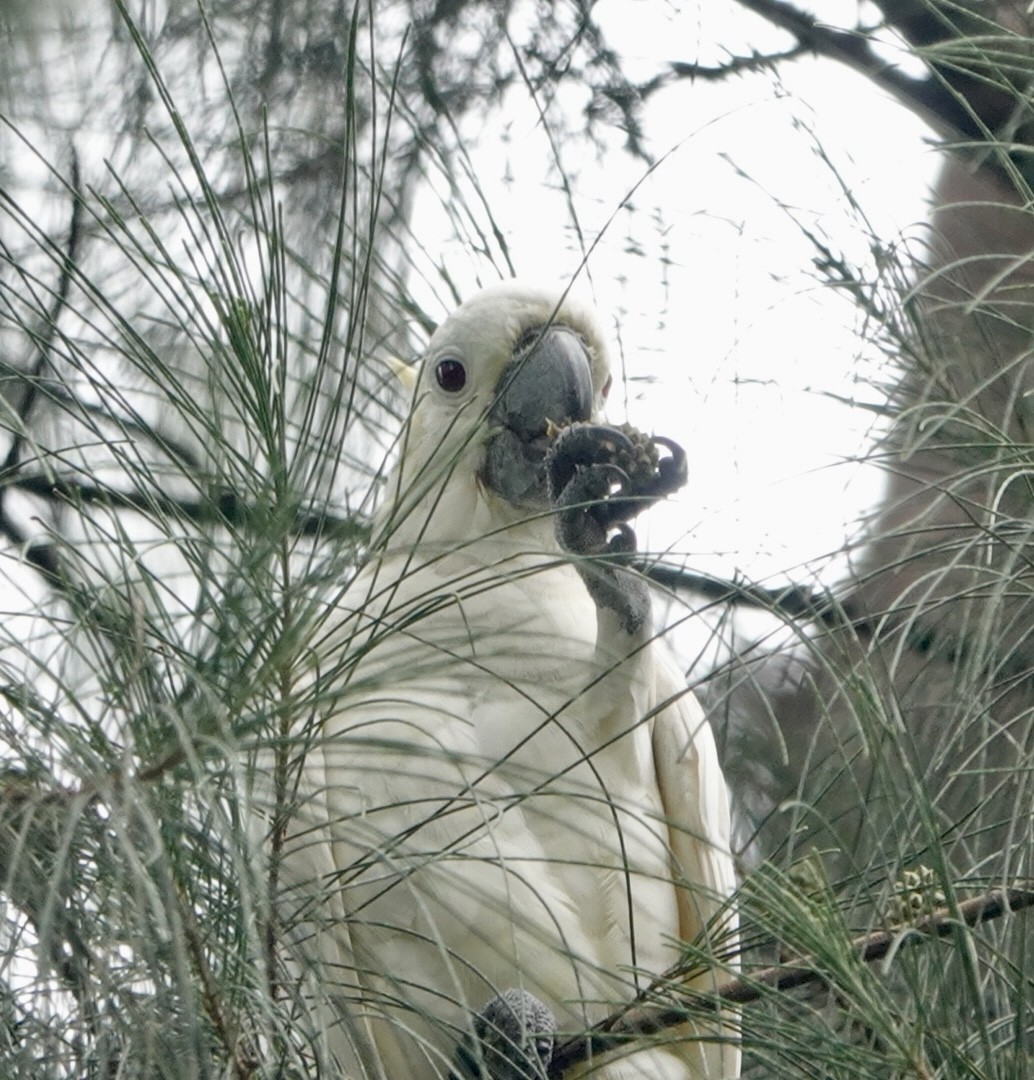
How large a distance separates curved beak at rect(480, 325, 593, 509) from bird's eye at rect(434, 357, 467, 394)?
67mm

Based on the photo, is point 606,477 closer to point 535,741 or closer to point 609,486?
point 609,486

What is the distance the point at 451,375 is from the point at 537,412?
13 cm

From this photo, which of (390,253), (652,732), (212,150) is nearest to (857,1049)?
(652,732)

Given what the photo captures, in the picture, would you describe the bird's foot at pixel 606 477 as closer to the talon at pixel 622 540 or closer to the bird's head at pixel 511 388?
the talon at pixel 622 540

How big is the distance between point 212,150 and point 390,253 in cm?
23

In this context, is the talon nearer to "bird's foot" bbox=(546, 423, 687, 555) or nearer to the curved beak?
"bird's foot" bbox=(546, 423, 687, 555)

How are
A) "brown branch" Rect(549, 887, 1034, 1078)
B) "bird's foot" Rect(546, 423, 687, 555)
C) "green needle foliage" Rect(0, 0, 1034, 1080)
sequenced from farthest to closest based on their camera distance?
"bird's foot" Rect(546, 423, 687, 555) < "brown branch" Rect(549, 887, 1034, 1078) < "green needle foliage" Rect(0, 0, 1034, 1080)

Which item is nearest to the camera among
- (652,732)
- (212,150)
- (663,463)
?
(663,463)

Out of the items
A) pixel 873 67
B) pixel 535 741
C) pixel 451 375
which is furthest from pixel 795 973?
pixel 873 67

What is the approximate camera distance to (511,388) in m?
1.81

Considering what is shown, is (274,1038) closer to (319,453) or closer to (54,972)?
(54,972)

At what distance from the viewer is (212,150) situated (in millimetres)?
1939

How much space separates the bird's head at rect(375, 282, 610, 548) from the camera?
182cm

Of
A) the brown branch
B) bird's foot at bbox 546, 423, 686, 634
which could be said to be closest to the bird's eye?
bird's foot at bbox 546, 423, 686, 634
